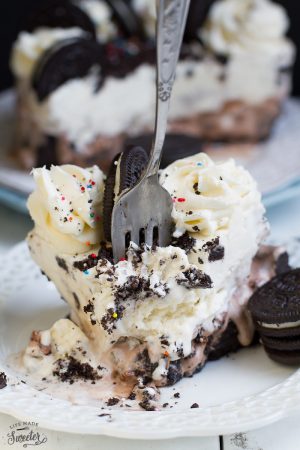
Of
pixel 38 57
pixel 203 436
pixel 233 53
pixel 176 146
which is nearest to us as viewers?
pixel 203 436

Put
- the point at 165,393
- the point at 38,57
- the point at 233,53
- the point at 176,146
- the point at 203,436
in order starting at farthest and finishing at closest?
the point at 233,53, the point at 38,57, the point at 176,146, the point at 165,393, the point at 203,436

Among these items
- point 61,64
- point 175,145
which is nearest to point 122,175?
point 175,145

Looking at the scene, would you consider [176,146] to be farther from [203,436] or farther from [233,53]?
[203,436]

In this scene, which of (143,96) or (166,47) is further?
(143,96)

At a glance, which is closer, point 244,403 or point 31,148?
point 244,403

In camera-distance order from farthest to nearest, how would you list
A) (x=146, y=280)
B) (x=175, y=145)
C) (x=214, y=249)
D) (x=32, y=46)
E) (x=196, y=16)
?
(x=196, y=16) < (x=32, y=46) < (x=175, y=145) < (x=214, y=249) < (x=146, y=280)

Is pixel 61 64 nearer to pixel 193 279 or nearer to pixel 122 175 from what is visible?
pixel 122 175

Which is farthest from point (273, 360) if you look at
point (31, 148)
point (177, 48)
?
point (31, 148)

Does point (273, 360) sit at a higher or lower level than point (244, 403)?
higher
